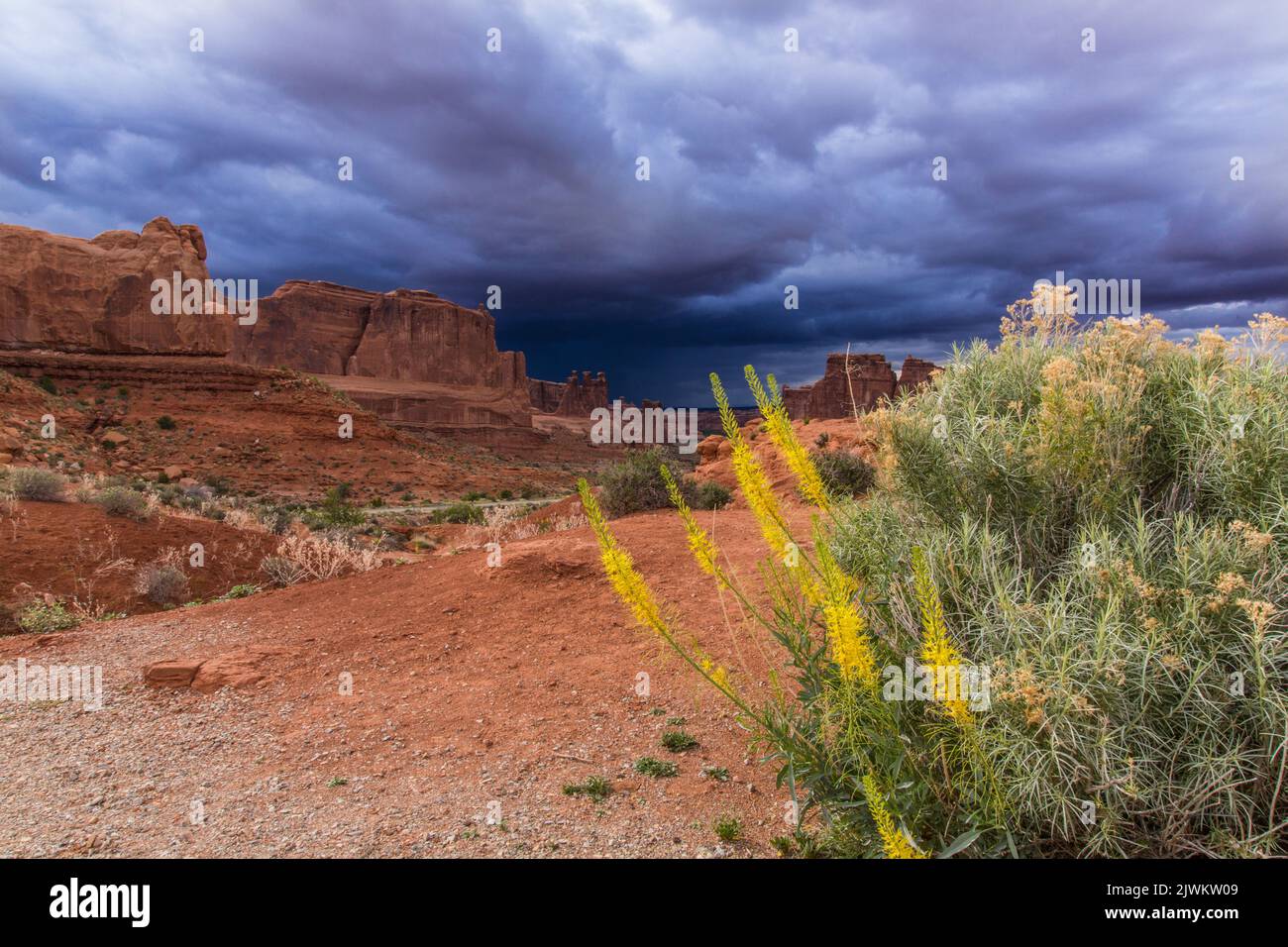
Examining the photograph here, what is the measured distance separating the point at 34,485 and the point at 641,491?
11938 mm

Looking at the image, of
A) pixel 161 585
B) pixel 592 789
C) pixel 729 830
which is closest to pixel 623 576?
pixel 729 830

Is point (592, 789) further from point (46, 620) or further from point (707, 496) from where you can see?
point (707, 496)

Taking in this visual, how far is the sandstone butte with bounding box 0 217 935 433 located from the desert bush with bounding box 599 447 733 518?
5513 cm

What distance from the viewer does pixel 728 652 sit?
516cm

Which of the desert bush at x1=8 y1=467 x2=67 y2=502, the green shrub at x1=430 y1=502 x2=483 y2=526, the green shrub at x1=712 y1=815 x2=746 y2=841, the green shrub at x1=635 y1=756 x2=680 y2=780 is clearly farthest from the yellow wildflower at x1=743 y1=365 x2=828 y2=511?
the green shrub at x1=430 y1=502 x2=483 y2=526

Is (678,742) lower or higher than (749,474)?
lower

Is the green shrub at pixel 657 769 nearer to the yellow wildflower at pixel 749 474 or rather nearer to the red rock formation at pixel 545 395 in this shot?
the yellow wildflower at pixel 749 474

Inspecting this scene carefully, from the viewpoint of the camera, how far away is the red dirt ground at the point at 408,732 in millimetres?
3486

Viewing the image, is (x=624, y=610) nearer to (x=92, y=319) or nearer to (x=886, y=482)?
(x=886, y=482)

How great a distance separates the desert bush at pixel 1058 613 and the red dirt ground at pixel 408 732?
574mm

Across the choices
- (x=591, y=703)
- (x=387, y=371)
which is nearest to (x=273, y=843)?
(x=591, y=703)

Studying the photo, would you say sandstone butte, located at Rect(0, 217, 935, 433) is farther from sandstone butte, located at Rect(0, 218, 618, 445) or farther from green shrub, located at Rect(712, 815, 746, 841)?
green shrub, located at Rect(712, 815, 746, 841)

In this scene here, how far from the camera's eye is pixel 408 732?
4.69 m

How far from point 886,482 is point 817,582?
2.63ft
